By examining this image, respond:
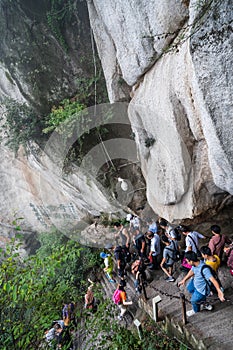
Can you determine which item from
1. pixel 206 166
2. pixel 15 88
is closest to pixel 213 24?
pixel 206 166

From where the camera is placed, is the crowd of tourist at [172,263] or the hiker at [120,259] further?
the hiker at [120,259]

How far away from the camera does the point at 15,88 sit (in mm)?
8578

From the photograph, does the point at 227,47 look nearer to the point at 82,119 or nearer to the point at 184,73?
the point at 184,73

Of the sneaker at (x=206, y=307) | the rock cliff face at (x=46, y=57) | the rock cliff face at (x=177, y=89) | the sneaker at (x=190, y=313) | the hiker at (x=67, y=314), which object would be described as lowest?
the hiker at (x=67, y=314)

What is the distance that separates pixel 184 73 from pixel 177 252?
3.79 metres

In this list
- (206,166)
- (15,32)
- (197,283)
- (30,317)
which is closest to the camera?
(197,283)

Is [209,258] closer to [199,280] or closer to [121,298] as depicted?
[199,280]

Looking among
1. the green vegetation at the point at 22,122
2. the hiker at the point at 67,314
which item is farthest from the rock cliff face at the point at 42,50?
the hiker at the point at 67,314

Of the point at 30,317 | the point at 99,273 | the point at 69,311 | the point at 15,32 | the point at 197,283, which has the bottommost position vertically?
the point at 99,273

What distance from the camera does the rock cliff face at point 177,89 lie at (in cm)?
325

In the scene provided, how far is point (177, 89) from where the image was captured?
15.2 feet

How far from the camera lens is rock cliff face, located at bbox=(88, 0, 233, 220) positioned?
10.7 feet

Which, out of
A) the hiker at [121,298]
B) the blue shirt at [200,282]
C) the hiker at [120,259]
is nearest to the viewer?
the blue shirt at [200,282]

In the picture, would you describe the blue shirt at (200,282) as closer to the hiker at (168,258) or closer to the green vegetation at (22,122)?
the hiker at (168,258)
